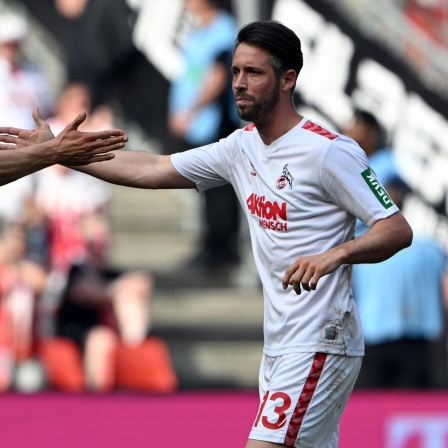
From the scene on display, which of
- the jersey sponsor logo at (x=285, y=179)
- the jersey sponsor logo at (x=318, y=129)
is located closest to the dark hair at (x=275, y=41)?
the jersey sponsor logo at (x=318, y=129)

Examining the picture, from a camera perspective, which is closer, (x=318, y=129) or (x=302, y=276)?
(x=302, y=276)

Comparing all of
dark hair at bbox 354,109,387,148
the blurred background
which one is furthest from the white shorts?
dark hair at bbox 354,109,387,148

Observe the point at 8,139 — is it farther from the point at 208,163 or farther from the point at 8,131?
the point at 208,163

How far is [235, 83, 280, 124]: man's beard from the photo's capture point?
→ 4.47m

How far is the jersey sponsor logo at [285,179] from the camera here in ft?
14.6

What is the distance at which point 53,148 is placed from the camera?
4699 mm

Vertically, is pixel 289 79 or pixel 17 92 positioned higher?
pixel 17 92

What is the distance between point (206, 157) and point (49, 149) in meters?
0.65

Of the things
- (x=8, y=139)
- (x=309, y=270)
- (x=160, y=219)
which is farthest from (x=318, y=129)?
(x=160, y=219)

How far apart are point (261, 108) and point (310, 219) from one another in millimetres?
461

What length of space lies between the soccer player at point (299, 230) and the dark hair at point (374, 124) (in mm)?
4025

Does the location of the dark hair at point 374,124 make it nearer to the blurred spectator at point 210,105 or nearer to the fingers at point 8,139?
the blurred spectator at point 210,105

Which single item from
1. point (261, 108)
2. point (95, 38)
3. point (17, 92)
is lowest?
point (261, 108)

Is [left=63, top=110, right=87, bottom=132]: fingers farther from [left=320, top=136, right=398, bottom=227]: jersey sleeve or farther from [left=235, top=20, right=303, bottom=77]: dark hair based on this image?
[left=320, top=136, right=398, bottom=227]: jersey sleeve
